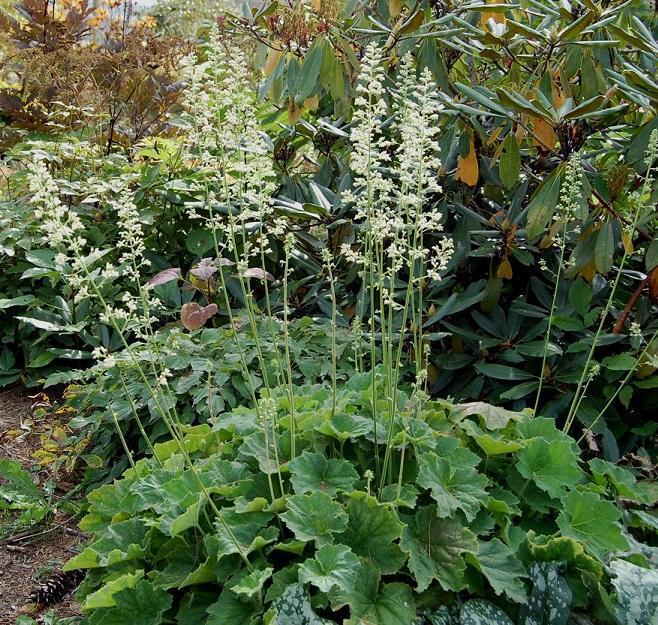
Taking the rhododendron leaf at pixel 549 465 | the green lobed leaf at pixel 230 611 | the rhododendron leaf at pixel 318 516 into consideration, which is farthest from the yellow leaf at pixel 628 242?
the green lobed leaf at pixel 230 611

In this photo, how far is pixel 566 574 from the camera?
5.66 feet

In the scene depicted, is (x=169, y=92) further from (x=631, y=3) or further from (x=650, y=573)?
(x=650, y=573)

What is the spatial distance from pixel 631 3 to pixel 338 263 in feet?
4.88

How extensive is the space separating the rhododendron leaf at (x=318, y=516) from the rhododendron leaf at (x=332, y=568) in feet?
0.27

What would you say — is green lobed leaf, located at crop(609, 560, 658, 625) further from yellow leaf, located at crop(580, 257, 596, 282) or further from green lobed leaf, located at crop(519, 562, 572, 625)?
yellow leaf, located at crop(580, 257, 596, 282)

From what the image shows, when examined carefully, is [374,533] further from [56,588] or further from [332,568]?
[56,588]

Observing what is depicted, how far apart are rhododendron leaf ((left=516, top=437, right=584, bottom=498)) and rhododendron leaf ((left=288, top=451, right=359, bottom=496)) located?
44 centimetres

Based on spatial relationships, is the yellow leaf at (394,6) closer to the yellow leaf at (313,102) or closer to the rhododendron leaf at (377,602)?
the yellow leaf at (313,102)

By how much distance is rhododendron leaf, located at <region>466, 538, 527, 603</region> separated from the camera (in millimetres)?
1619

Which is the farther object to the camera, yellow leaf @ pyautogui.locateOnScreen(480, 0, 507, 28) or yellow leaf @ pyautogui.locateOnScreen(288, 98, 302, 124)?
yellow leaf @ pyautogui.locateOnScreen(288, 98, 302, 124)

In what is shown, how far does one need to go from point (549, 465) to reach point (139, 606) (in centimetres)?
103

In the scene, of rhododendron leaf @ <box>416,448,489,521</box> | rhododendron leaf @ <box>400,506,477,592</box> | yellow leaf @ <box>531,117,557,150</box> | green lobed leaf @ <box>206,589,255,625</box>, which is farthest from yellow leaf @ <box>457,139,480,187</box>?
green lobed leaf @ <box>206,589,255,625</box>

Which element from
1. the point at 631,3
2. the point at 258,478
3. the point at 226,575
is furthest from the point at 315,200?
the point at 226,575

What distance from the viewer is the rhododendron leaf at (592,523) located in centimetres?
175
